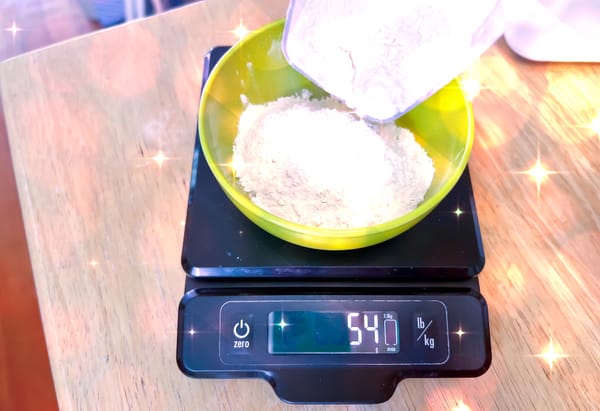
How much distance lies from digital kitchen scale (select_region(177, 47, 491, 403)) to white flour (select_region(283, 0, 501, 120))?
15 cm

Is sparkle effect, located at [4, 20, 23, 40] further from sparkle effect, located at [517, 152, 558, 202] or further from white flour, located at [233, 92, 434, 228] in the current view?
sparkle effect, located at [517, 152, 558, 202]

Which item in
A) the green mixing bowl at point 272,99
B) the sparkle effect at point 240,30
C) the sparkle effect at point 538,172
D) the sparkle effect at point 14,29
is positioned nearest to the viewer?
the green mixing bowl at point 272,99

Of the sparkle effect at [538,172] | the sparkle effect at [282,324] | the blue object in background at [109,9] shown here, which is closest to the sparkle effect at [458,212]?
the sparkle effect at [538,172]

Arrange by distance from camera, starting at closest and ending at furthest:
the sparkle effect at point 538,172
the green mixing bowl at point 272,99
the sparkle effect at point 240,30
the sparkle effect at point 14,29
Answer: the green mixing bowl at point 272,99
the sparkle effect at point 538,172
the sparkle effect at point 240,30
the sparkle effect at point 14,29

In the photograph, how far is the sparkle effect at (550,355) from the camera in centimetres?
55

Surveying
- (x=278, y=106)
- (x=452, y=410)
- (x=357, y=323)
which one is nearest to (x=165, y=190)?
(x=278, y=106)

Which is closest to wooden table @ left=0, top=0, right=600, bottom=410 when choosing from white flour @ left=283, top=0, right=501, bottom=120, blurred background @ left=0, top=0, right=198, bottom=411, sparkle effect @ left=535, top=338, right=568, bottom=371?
sparkle effect @ left=535, top=338, right=568, bottom=371

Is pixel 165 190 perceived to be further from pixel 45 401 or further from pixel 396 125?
pixel 45 401

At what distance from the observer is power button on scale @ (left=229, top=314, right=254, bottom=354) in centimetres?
54

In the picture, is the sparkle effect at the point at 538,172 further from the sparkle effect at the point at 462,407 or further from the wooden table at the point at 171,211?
the sparkle effect at the point at 462,407

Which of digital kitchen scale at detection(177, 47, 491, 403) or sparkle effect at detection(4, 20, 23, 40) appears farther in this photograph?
sparkle effect at detection(4, 20, 23, 40)

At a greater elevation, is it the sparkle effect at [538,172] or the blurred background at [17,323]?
the sparkle effect at [538,172]

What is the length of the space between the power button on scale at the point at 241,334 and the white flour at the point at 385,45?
0.27 m

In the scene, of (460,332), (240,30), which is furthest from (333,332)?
(240,30)
